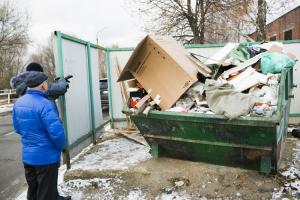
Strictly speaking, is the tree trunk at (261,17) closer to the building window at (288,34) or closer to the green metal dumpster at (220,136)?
the building window at (288,34)

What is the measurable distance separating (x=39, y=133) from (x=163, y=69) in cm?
180

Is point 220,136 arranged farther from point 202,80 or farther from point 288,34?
point 288,34

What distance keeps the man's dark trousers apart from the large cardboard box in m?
1.57

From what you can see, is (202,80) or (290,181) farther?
(202,80)

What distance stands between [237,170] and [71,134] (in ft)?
8.08

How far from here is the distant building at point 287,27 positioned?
64.1ft

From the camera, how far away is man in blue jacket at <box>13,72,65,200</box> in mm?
3527

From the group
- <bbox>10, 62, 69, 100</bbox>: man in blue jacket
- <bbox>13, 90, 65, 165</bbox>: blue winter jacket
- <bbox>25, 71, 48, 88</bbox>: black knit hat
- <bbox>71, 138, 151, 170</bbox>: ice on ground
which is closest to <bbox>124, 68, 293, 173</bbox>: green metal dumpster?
<bbox>71, 138, 151, 170</bbox>: ice on ground

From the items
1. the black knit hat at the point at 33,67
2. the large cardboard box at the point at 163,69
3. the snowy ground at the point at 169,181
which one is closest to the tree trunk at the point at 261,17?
the snowy ground at the point at 169,181


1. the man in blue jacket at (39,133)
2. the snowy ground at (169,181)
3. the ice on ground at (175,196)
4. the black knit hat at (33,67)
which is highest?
the black knit hat at (33,67)

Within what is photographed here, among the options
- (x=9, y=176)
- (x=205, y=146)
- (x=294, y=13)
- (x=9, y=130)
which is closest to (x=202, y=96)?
(x=205, y=146)

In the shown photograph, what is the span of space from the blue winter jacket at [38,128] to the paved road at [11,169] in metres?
1.43

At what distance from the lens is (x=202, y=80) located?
4707 mm

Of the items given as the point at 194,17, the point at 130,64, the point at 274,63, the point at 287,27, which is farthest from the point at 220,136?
the point at 287,27
